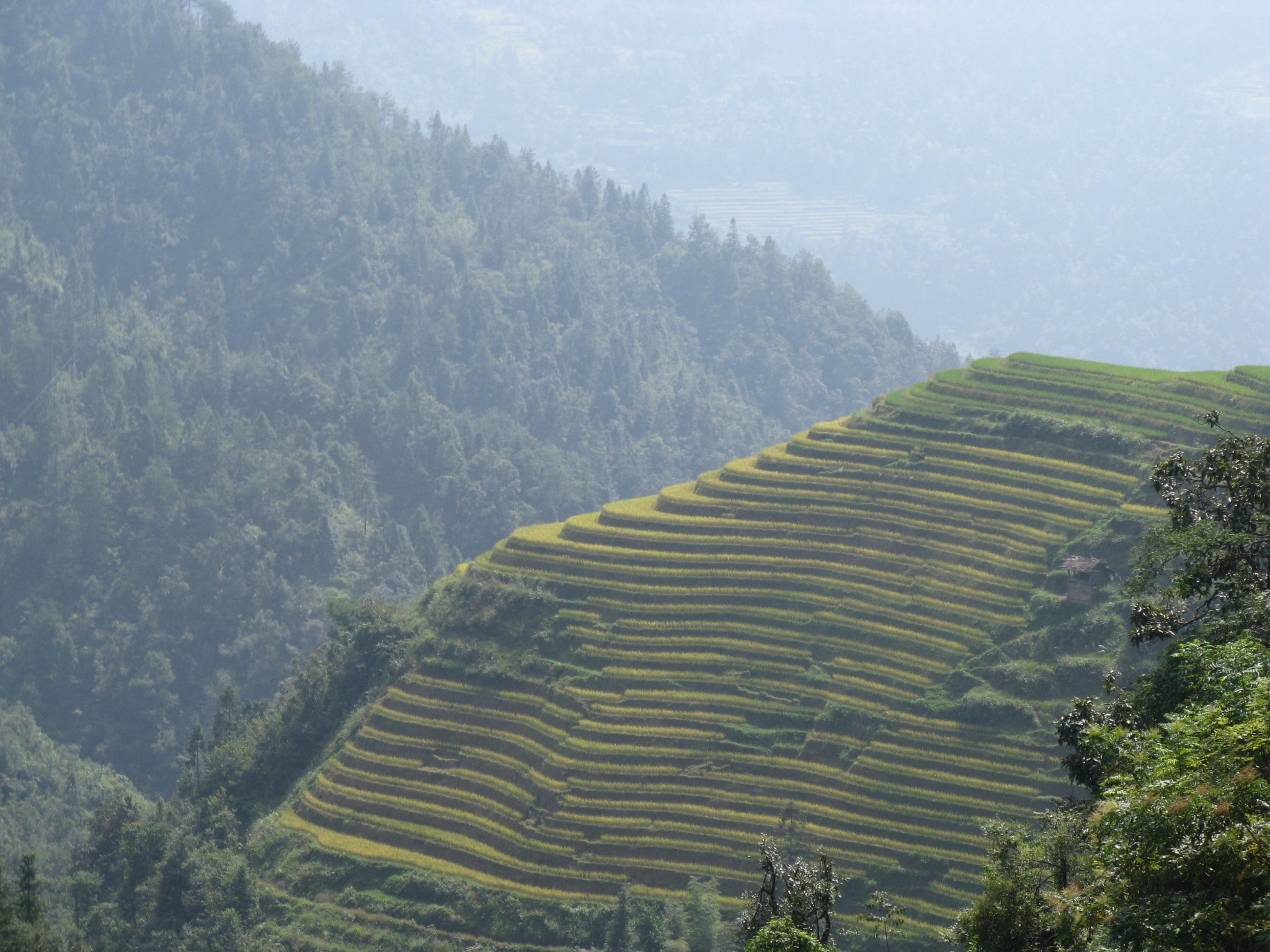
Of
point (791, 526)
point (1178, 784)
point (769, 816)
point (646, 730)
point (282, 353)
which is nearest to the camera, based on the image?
point (1178, 784)

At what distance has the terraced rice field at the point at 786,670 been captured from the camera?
46.7m

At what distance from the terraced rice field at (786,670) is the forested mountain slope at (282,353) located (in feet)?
160

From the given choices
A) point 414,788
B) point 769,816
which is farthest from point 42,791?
point 769,816

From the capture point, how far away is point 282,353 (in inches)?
5881

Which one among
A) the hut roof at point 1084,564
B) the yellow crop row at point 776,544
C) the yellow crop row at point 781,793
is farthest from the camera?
the yellow crop row at point 776,544

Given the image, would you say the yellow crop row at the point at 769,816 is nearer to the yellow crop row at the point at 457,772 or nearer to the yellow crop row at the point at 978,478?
the yellow crop row at the point at 457,772

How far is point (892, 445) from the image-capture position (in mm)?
59531

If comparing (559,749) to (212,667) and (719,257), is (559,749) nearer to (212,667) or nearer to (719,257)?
(212,667)

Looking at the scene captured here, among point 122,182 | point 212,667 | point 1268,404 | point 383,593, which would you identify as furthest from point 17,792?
point 122,182

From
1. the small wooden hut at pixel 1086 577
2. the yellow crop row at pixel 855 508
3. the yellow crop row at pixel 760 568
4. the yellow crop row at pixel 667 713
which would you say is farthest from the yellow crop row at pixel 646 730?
the small wooden hut at pixel 1086 577

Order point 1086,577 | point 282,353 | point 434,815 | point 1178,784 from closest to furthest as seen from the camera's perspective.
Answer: point 1178,784 < point 434,815 < point 1086,577 < point 282,353

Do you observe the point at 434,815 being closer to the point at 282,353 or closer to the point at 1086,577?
the point at 1086,577

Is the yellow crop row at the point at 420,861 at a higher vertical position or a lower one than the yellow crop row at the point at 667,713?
lower

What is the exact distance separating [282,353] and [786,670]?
106 m
